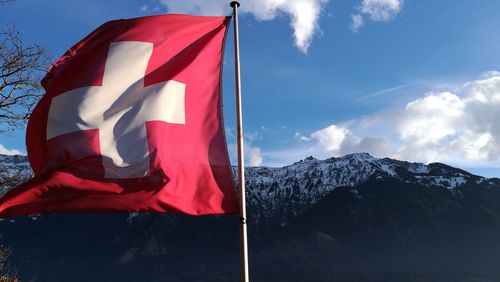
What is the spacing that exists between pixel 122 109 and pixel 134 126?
21.4 inches

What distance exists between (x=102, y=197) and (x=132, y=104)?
7.27ft

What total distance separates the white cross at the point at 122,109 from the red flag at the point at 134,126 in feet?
0.08

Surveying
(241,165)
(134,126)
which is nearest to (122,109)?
(134,126)

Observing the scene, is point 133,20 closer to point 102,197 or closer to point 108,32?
point 108,32

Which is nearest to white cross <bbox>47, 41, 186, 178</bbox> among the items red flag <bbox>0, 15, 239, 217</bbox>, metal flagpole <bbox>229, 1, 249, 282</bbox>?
red flag <bbox>0, 15, 239, 217</bbox>

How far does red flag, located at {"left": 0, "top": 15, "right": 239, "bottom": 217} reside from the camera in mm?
10711

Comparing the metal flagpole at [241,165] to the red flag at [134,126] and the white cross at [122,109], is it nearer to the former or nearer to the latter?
the red flag at [134,126]

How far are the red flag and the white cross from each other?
23 millimetres

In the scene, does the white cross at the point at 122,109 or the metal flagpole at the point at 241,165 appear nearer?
the metal flagpole at the point at 241,165

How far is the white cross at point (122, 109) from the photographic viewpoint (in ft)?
35.7

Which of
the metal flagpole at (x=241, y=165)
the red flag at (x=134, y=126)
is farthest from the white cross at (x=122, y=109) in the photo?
the metal flagpole at (x=241, y=165)

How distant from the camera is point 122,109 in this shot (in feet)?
37.1

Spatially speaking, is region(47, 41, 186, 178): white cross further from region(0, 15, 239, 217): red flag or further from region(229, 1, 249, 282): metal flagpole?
region(229, 1, 249, 282): metal flagpole

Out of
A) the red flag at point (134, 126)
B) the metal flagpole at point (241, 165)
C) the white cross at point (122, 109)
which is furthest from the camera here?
the white cross at point (122, 109)
